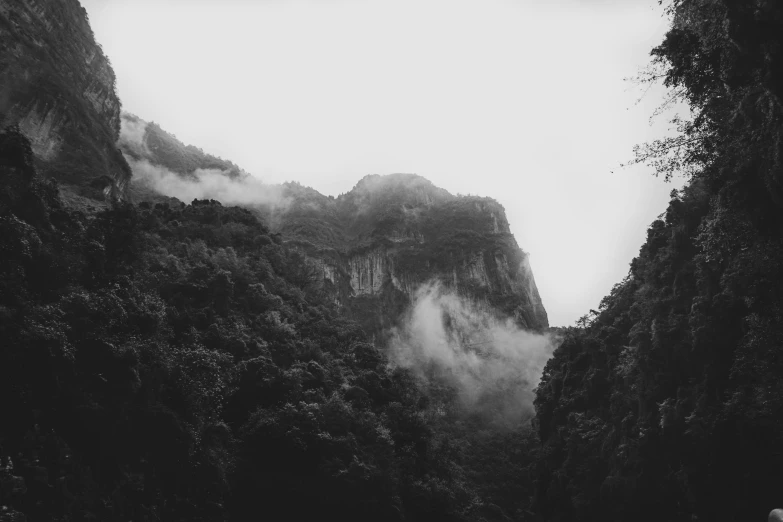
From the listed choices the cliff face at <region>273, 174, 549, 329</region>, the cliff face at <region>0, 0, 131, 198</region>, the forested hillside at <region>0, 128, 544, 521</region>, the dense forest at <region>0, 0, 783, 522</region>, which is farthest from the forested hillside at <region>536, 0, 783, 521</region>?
the cliff face at <region>273, 174, 549, 329</region>

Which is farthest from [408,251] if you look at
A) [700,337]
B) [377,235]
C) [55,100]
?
[700,337]

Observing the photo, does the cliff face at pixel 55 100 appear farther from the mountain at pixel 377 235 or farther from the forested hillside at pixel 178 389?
the mountain at pixel 377 235

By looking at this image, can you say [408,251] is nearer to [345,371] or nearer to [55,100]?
[345,371]

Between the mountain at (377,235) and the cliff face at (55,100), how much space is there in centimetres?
2198

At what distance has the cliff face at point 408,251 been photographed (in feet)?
246

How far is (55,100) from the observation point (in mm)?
35156

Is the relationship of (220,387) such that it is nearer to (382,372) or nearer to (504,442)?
(382,372)

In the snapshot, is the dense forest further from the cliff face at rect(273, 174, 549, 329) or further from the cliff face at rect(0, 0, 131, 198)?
the cliff face at rect(273, 174, 549, 329)

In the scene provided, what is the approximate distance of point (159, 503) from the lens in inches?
632

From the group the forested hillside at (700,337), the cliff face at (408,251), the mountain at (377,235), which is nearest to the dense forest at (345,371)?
the forested hillside at (700,337)

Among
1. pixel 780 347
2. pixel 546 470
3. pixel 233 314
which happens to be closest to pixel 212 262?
pixel 233 314

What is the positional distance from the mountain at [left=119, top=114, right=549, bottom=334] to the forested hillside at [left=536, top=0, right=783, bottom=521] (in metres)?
42.6

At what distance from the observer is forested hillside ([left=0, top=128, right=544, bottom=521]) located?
1394 cm

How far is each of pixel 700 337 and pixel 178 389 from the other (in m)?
22.0
